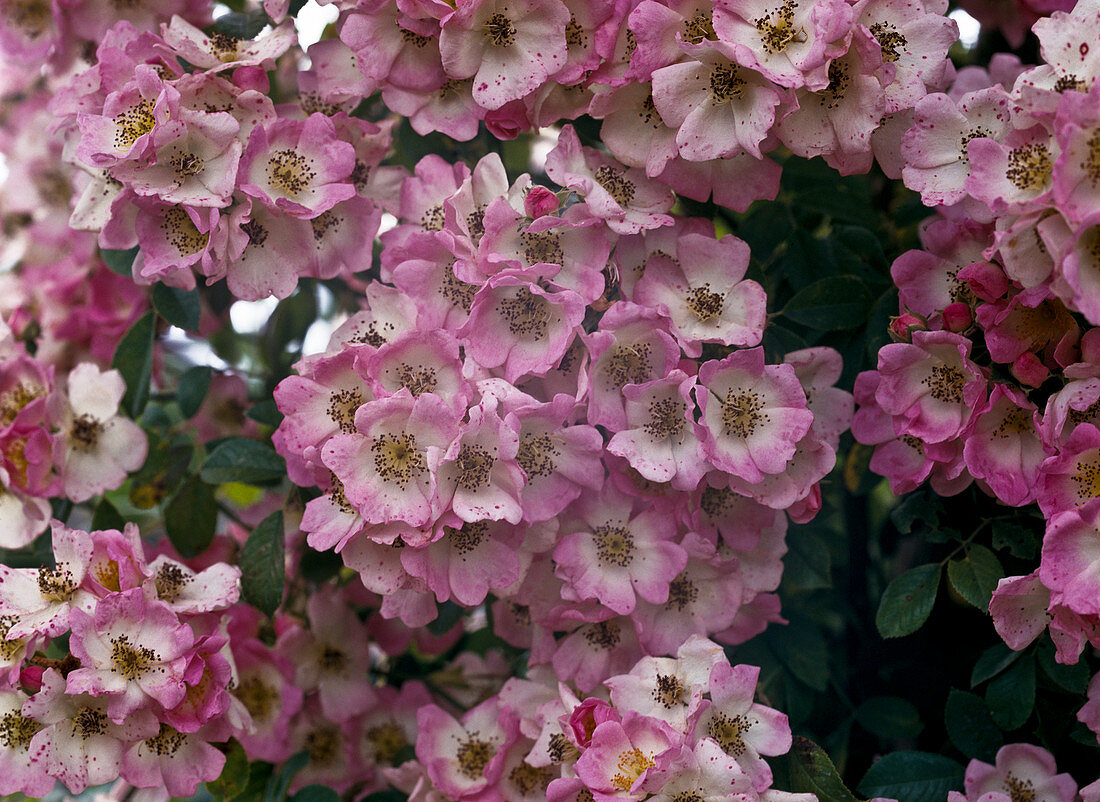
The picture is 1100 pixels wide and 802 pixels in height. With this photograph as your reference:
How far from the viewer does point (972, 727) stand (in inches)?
34.0

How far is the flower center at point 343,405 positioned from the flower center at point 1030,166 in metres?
0.55

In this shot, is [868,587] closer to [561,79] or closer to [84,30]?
[561,79]

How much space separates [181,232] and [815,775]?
2.40 feet

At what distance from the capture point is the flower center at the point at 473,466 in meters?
0.76

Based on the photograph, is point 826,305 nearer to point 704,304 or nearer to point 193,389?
point 704,304

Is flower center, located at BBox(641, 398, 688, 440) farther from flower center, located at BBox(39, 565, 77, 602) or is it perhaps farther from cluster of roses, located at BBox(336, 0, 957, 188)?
flower center, located at BBox(39, 565, 77, 602)

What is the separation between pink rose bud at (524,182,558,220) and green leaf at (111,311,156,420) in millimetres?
509

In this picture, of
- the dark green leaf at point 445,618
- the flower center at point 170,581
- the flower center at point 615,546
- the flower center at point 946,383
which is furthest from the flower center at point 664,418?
the flower center at point 170,581

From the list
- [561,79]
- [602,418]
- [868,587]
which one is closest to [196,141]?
[561,79]

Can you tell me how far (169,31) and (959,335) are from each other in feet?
2.49

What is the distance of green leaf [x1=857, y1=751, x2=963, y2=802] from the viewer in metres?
0.85

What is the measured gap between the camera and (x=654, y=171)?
2.73 ft

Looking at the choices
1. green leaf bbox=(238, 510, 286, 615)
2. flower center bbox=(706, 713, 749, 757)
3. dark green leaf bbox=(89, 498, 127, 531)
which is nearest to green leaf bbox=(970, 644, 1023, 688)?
flower center bbox=(706, 713, 749, 757)

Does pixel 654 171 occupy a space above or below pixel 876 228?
above
